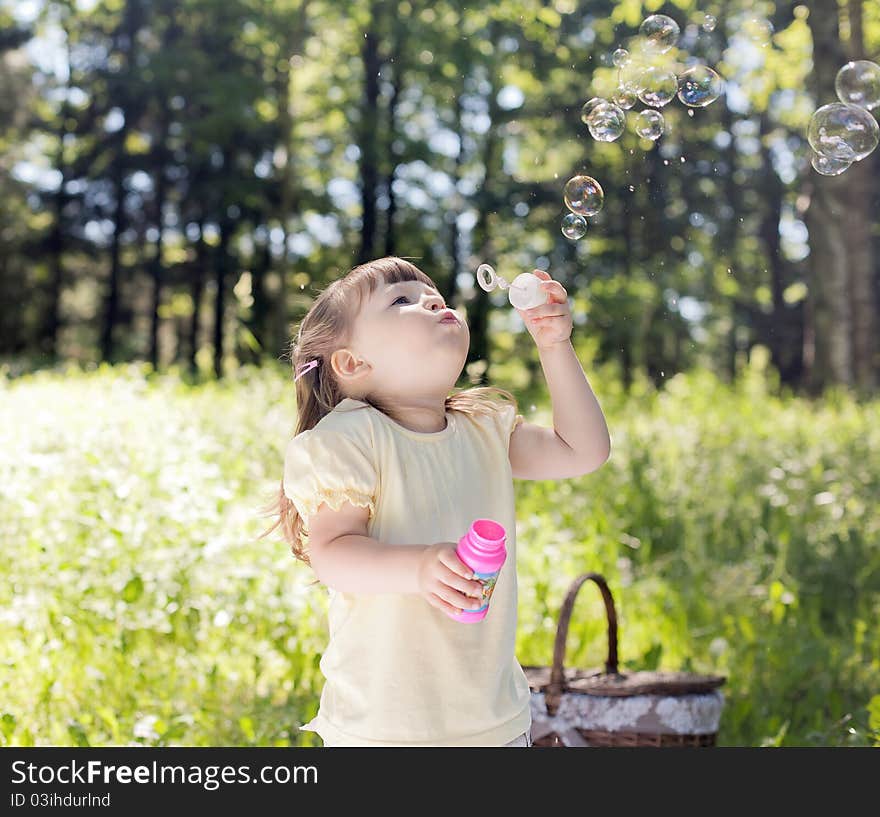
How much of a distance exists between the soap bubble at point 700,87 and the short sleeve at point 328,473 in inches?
78.1

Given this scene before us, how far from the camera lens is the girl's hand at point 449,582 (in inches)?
60.1

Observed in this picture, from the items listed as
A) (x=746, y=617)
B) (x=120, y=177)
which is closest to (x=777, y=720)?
(x=746, y=617)

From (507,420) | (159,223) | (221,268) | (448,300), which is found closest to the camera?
(507,420)

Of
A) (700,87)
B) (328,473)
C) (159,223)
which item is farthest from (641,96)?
(159,223)

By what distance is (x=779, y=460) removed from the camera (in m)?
6.60

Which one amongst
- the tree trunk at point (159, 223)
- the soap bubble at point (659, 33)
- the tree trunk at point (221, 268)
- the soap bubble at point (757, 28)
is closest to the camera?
the soap bubble at point (659, 33)

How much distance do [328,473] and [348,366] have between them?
0.77 ft

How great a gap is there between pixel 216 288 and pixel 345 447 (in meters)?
20.7

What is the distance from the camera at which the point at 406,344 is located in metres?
1.86

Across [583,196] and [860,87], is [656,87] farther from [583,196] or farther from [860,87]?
[860,87]

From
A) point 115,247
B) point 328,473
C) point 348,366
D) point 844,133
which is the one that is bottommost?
point 328,473

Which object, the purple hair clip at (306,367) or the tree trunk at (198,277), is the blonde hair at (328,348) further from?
the tree trunk at (198,277)

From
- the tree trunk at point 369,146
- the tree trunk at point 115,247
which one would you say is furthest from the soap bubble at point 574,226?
the tree trunk at point 115,247
